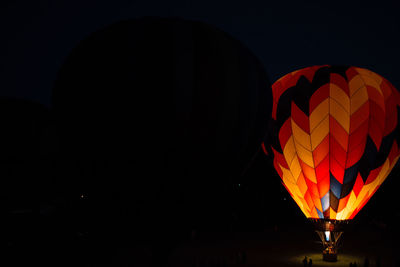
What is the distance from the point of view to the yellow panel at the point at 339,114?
10953 mm

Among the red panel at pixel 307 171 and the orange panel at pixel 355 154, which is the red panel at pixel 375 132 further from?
the red panel at pixel 307 171

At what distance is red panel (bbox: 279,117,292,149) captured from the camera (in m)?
11.6

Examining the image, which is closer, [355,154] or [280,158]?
[355,154]

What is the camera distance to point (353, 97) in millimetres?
11055

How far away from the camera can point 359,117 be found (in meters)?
11.0

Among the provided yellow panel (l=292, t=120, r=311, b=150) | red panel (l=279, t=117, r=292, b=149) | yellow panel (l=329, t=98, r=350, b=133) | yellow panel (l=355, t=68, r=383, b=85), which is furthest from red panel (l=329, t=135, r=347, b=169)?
yellow panel (l=355, t=68, r=383, b=85)

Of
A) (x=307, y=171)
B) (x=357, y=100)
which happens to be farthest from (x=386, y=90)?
(x=307, y=171)

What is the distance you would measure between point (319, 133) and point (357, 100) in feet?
4.32

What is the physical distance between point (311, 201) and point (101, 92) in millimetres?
7619

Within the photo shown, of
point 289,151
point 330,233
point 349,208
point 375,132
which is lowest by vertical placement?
point 330,233

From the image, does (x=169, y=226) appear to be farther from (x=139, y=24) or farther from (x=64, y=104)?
(x=139, y=24)

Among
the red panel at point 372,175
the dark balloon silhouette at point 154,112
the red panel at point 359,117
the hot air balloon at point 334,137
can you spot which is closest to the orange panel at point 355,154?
the hot air balloon at point 334,137

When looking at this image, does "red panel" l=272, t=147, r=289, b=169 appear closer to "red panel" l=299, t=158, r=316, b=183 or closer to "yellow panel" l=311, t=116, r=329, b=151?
"red panel" l=299, t=158, r=316, b=183

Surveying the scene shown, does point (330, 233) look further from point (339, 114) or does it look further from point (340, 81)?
point (340, 81)
